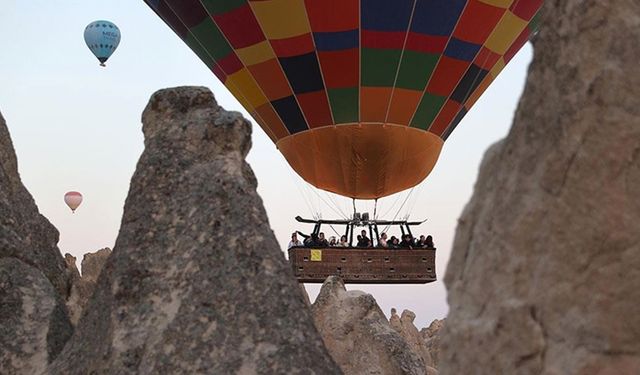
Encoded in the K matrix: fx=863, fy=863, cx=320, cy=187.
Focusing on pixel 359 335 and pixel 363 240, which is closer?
pixel 359 335

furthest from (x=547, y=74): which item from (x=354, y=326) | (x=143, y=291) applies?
(x=354, y=326)

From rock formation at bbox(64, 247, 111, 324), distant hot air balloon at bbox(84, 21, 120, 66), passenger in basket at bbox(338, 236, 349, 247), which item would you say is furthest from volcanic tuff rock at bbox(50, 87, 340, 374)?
distant hot air balloon at bbox(84, 21, 120, 66)

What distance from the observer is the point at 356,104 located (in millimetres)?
14469

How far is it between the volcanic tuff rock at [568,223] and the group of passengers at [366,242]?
1242cm

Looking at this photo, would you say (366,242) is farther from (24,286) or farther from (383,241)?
(24,286)

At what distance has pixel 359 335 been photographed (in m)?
6.19

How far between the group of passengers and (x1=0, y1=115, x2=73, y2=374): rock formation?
9891 mm

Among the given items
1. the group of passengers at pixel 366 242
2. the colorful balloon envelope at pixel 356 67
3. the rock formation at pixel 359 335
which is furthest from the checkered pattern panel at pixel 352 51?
the rock formation at pixel 359 335

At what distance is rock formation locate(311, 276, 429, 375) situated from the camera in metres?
5.89

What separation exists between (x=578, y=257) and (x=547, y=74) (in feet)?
1.29

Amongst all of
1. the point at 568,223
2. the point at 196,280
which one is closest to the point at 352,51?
the point at 196,280

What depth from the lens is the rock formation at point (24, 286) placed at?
3.42m

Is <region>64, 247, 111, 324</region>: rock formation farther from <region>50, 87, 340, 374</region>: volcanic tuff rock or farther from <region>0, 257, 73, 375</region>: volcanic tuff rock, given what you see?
<region>50, 87, 340, 374</region>: volcanic tuff rock

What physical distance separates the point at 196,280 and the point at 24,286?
122cm
